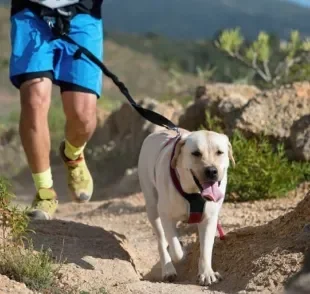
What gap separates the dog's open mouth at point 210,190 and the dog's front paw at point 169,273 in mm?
580

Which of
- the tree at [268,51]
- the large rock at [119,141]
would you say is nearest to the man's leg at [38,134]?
the large rock at [119,141]

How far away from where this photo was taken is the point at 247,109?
814 cm

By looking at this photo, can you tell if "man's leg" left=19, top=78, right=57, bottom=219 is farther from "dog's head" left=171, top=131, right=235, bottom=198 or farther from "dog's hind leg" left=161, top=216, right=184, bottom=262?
"dog's head" left=171, top=131, right=235, bottom=198

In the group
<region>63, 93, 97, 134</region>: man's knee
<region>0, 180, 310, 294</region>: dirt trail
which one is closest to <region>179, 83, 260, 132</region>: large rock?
<region>0, 180, 310, 294</region>: dirt trail

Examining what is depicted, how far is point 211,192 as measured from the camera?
16.9 ft

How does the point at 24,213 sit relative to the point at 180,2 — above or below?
above

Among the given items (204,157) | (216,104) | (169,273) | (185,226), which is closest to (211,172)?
(204,157)

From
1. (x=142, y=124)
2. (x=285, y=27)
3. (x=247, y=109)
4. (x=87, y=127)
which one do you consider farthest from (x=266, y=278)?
(x=285, y=27)

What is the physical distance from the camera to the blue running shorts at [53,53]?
627 centimetres

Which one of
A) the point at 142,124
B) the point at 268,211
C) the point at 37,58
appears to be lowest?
the point at 142,124

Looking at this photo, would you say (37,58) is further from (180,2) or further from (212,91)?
(180,2)

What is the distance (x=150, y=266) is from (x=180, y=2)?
22.5 metres

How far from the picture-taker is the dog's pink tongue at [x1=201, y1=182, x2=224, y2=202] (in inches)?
203

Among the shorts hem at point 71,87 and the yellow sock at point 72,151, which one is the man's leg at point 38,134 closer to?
the shorts hem at point 71,87
